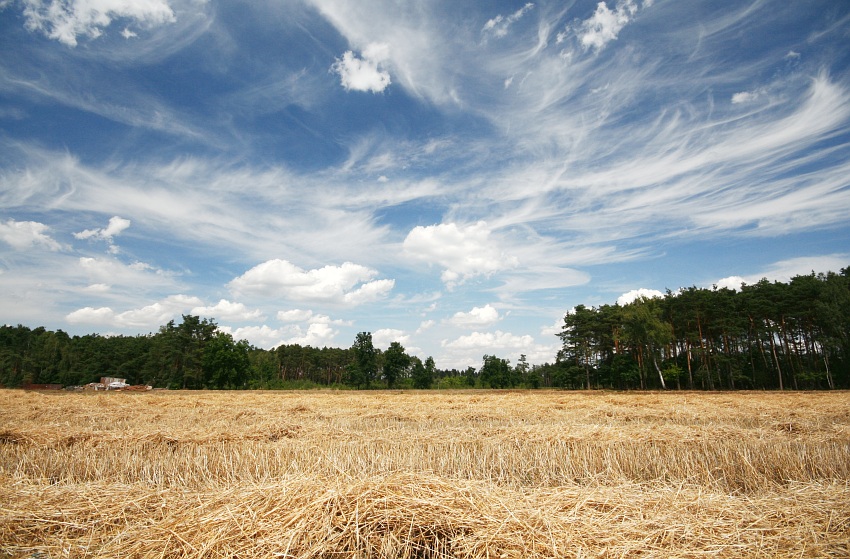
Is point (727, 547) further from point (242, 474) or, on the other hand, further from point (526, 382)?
point (526, 382)

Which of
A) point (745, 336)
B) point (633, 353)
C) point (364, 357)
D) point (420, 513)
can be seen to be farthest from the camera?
point (364, 357)

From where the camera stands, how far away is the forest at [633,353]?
5500 cm

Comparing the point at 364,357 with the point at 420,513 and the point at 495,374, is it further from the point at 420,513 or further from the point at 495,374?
the point at 420,513

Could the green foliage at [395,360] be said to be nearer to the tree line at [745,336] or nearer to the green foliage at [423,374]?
the green foliage at [423,374]

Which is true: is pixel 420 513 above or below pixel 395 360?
below

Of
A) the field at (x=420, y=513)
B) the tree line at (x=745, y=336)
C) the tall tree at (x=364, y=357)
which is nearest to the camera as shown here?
the field at (x=420, y=513)

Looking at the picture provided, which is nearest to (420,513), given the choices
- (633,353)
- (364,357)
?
(633,353)

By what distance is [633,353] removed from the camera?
6981 cm

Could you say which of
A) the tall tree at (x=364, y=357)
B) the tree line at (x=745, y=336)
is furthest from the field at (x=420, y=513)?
the tall tree at (x=364, y=357)

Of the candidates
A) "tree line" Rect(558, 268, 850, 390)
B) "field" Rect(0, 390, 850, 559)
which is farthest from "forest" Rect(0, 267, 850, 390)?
"field" Rect(0, 390, 850, 559)

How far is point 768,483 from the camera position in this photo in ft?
24.0

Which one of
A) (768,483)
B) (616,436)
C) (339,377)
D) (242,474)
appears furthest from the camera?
(339,377)

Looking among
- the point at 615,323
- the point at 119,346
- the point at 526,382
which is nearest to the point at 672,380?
the point at 615,323

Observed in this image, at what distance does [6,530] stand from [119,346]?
130 metres
